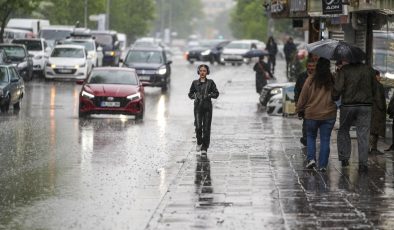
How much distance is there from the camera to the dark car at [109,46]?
60.8 meters

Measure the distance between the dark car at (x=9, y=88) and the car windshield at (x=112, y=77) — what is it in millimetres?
2520

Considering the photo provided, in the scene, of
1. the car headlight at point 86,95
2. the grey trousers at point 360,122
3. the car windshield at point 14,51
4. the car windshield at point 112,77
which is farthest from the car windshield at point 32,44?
the grey trousers at point 360,122

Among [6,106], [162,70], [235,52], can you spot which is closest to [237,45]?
[235,52]

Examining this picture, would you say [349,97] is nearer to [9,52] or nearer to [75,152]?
[75,152]

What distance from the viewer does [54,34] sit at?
6041 cm

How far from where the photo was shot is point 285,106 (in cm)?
2989

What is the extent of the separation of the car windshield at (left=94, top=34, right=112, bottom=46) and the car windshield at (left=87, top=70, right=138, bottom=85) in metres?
32.0

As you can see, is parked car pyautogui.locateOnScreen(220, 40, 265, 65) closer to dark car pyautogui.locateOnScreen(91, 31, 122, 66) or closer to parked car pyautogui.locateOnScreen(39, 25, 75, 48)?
dark car pyautogui.locateOnScreen(91, 31, 122, 66)

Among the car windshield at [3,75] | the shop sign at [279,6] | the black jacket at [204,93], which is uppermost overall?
the shop sign at [279,6]

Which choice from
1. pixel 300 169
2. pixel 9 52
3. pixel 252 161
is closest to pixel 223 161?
pixel 252 161

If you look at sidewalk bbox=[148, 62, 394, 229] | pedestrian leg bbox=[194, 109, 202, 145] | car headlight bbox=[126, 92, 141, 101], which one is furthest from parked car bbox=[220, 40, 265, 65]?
pedestrian leg bbox=[194, 109, 202, 145]

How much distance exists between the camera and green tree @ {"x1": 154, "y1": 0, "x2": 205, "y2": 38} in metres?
174

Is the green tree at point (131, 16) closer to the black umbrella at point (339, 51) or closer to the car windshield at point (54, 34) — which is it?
the car windshield at point (54, 34)

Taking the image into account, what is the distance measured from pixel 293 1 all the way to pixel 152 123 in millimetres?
7400
